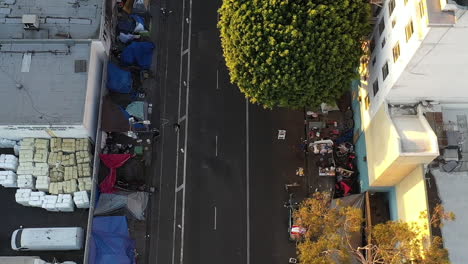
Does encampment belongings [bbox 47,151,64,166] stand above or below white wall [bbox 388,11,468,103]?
below

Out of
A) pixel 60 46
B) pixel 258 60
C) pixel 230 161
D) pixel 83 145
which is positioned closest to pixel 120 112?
pixel 83 145

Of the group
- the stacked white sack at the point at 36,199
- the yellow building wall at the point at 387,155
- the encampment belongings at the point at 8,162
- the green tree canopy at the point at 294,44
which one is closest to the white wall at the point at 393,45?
the yellow building wall at the point at 387,155

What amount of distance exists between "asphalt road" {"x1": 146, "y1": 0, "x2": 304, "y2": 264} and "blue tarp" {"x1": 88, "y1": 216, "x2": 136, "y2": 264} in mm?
2577

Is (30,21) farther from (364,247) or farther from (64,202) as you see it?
(364,247)

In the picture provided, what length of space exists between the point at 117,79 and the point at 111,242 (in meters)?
16.3

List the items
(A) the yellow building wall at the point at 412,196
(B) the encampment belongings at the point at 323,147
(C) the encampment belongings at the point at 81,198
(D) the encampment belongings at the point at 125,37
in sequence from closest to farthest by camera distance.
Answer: (A) the yellow building wall at the point at 412,196
(C) the encampment belongings at the point at 81,198
(B) the encampment belongings at the point at 323,147
(D) the encampment belongings at the point at 125,37

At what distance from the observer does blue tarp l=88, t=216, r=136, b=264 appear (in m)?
44.9

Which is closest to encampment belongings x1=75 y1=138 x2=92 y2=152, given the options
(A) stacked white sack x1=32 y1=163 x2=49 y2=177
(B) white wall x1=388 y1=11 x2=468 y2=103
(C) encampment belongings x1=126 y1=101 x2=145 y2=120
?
(A) stacked white sack x1=32 y1=163 x2=49 y2=177

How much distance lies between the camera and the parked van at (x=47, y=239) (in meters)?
45.0

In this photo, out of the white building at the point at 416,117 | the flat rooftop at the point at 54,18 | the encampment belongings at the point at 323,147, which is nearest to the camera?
the white building at the point at 416,117

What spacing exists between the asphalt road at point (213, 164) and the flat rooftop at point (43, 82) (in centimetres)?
900

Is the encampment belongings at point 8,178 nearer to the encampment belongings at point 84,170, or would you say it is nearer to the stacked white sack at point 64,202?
the stacked white sack at point 64,202

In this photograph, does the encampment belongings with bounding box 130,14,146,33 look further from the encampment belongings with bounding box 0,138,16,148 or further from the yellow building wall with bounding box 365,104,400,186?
the yellow building wall with bounding box 365,104,400,186

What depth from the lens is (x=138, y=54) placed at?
2062 inches
